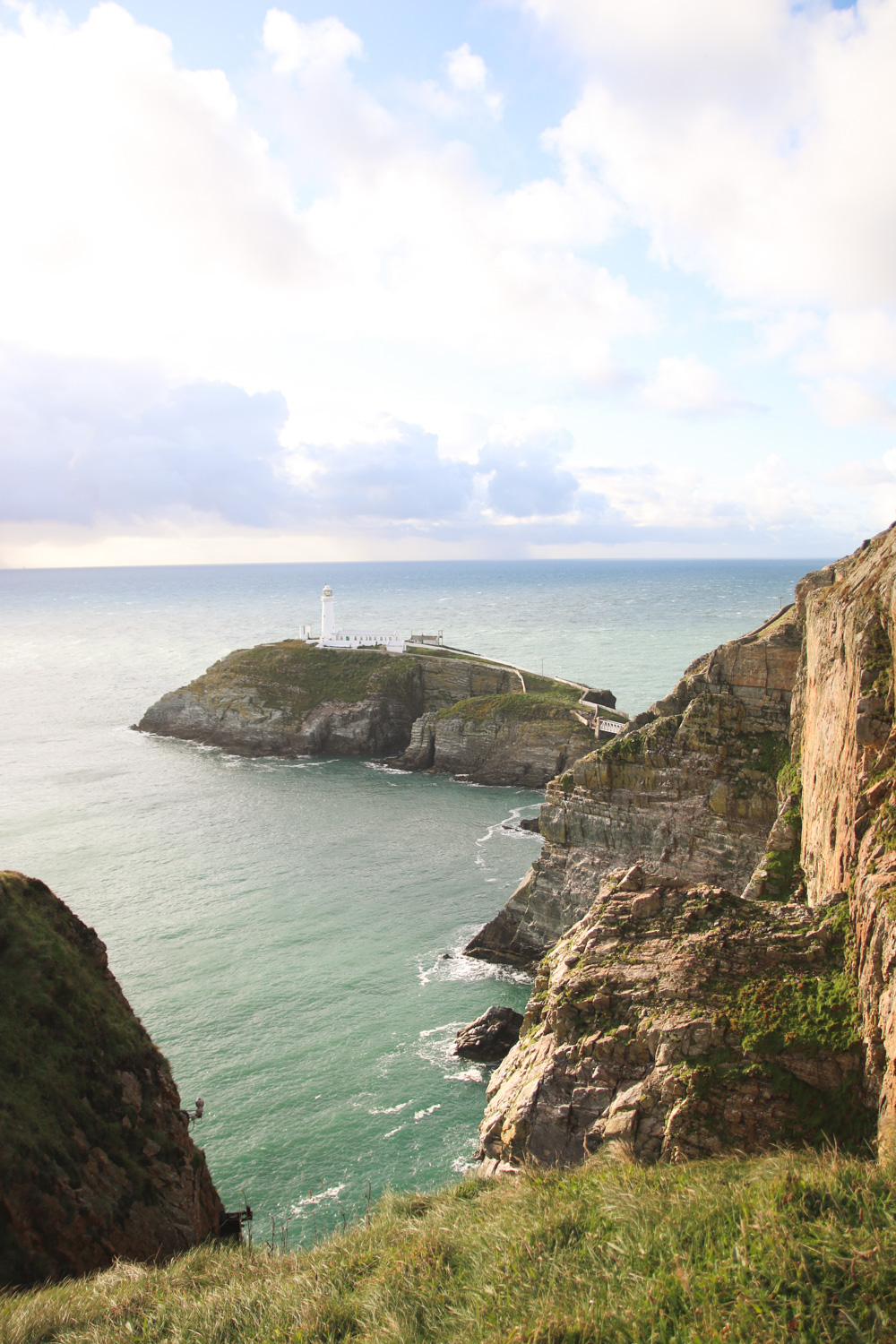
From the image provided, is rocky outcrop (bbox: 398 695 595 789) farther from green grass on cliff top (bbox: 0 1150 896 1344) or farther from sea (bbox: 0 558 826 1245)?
green grass on cliff top (bbox: 0 1150 896 1344)

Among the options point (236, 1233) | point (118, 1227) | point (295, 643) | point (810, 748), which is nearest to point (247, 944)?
point (236, 1233)

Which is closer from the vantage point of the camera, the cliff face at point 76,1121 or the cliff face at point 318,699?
the cliff face at point 76,1121

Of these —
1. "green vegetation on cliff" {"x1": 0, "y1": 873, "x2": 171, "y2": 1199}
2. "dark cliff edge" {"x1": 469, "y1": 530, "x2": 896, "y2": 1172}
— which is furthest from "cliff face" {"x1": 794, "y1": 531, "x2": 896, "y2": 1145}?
"green vegetation on cliff" {"x1": 0, "y1": 873, "x2": 171, "y2": 1199}

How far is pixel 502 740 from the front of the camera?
6203cm

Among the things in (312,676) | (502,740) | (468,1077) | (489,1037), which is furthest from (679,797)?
(312,676)

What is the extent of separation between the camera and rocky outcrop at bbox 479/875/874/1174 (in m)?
10.9

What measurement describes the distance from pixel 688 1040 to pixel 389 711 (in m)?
61.0

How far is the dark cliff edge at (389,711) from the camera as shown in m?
61.1

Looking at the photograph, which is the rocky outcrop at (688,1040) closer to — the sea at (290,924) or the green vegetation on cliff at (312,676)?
the sea at (290,924)

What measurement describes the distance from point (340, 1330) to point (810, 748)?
1377 cm

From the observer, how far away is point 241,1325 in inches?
365

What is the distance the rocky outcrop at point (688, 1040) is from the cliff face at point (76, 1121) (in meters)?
5.72

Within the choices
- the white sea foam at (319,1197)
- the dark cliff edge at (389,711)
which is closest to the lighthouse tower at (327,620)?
the dark cliff edge at (389,711)

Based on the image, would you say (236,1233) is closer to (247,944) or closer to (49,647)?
(247,944)
